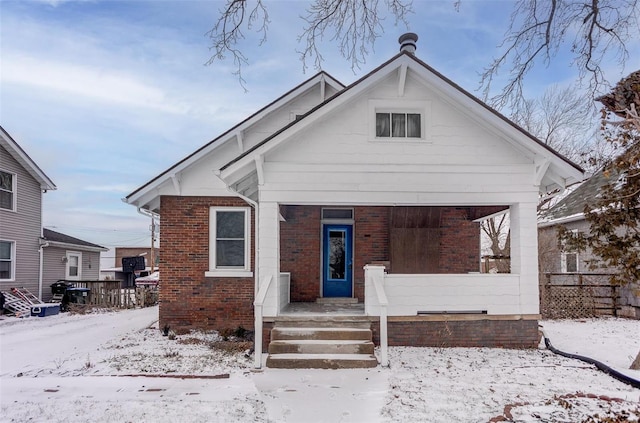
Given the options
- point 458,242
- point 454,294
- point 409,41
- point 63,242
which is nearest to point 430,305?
point 454,294

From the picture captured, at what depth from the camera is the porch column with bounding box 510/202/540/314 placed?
887 centimetres

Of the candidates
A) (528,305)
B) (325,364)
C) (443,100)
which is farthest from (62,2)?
(528,305)

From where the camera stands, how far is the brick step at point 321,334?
825 centimetres

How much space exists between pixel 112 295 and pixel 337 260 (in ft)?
37.9

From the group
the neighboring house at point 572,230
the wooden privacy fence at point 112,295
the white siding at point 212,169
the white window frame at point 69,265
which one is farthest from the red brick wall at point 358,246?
the white window frame at point 69,265

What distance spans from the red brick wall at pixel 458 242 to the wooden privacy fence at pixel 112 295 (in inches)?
533

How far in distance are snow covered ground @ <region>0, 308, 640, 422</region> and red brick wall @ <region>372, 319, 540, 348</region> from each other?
244 mm

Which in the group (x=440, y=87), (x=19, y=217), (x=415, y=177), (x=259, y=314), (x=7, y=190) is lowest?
(x=259, y=314)

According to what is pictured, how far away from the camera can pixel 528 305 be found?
8.86 m

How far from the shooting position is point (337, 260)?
1195cm

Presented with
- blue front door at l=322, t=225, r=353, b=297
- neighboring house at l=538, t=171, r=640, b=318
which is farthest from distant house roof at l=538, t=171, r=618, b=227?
blue front door at l=322, t=225, r=353, b=297

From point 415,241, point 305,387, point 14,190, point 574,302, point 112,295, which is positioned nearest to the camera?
point 305,387

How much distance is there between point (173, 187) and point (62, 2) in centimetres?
465

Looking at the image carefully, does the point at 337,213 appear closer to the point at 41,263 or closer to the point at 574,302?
the point at 574,302
